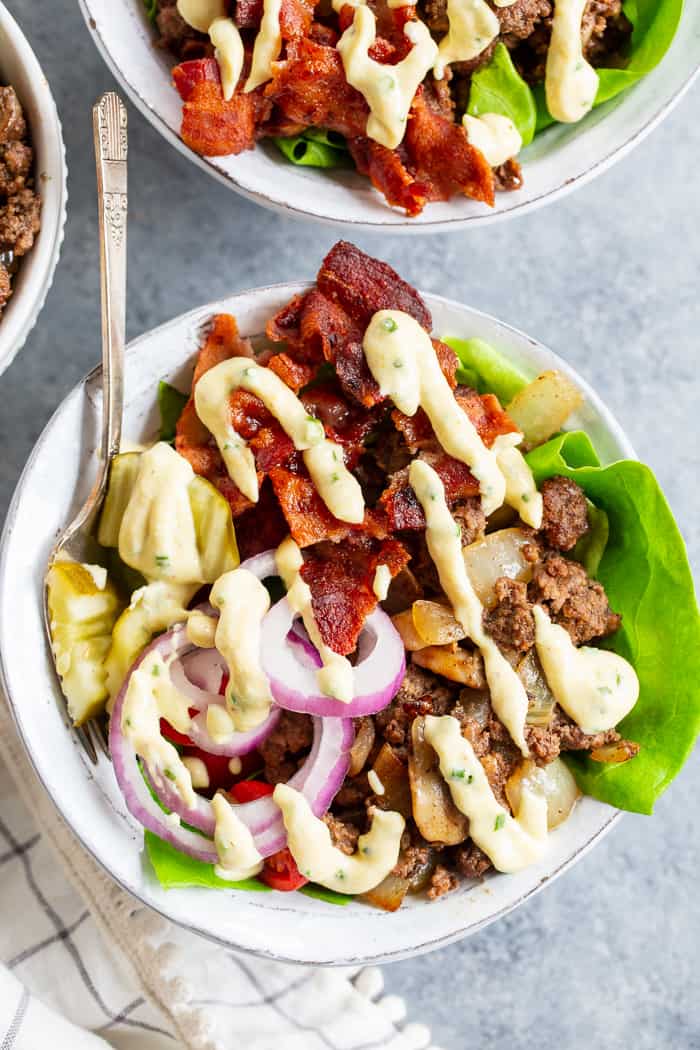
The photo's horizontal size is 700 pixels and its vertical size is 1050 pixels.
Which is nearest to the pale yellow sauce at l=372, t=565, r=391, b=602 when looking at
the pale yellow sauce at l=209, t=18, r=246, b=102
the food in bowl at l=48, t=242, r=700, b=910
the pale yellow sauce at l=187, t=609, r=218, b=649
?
the food in bowl at l=48, t=242, r=700, b=910

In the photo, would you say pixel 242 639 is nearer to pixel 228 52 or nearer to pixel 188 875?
pixel 188 875

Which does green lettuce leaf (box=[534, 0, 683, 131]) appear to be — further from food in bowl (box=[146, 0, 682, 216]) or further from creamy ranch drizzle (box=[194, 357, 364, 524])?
creamy ranch drizzle (box=[194, 357, 364, 524])

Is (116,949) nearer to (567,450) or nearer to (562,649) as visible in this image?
(562,649)

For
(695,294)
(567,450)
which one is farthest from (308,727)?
(695,294)

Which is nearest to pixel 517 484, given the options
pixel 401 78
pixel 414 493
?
pixel 414 493

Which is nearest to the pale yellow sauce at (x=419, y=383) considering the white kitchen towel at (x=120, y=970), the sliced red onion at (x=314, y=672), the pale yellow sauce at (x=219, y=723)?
the sliced red onion at (x=314, y=672)

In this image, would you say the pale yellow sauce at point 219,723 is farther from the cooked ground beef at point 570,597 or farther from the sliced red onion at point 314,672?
the cooked ground beef at point 570,597
